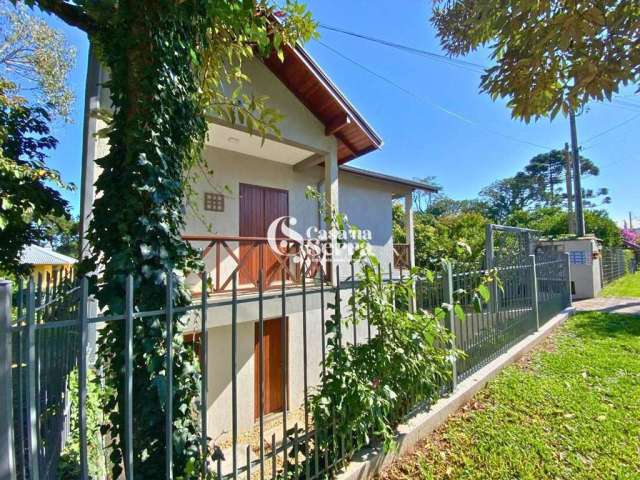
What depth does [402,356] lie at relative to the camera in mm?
2812

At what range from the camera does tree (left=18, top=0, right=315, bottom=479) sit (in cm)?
199

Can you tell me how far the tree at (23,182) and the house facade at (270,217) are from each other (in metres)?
2.11

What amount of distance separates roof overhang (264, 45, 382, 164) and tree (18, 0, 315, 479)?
11.5ft

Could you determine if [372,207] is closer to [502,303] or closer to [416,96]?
[416,96]

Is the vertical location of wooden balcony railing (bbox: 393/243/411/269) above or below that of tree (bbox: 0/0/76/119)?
below

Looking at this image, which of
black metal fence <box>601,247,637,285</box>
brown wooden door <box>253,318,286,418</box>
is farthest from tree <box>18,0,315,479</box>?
black metal fence <box>601,247,637,285</box>

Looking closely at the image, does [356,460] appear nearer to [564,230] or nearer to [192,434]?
[192,434]

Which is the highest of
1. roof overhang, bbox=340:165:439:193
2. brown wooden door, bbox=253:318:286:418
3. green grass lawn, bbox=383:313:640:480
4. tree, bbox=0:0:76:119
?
tree, bbox=0:0:76:119

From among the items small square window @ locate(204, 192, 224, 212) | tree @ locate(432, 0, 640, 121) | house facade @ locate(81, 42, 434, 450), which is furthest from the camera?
small square window @ locate(204, 192, 224, 212)

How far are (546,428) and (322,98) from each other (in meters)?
6.60

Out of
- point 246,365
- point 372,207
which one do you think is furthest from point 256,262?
point 372,207

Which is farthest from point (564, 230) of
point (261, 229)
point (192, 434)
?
point (192, 434)

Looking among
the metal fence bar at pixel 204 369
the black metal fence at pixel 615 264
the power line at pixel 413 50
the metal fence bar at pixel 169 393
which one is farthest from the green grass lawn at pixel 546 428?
the black metal fence at pixel 615 264

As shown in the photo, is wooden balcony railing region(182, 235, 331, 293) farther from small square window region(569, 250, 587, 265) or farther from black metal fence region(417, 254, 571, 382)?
small square window region(569, 250, 587, 265)
